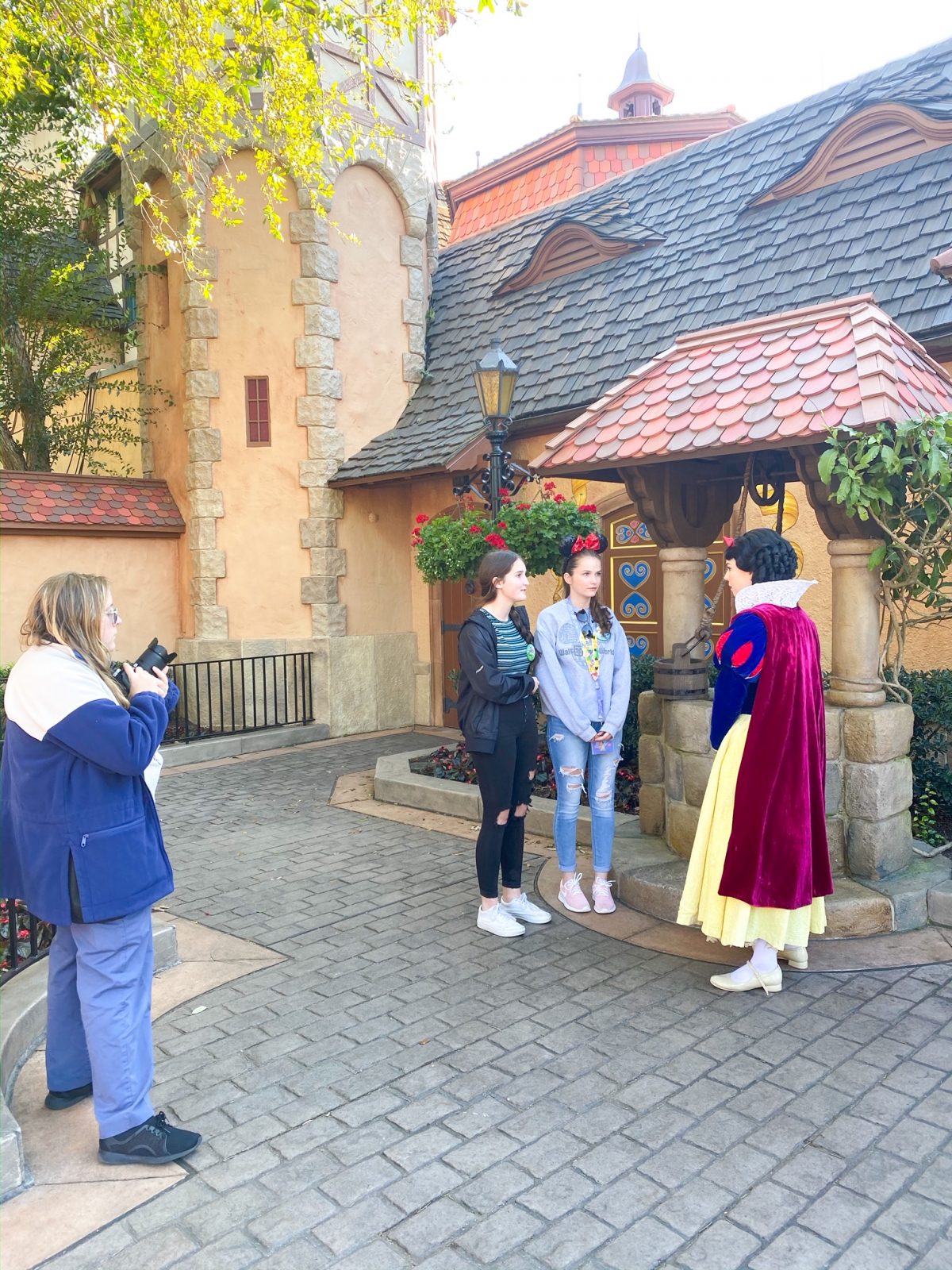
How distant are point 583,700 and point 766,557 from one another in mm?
1197

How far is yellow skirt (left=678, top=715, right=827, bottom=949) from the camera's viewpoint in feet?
12.4

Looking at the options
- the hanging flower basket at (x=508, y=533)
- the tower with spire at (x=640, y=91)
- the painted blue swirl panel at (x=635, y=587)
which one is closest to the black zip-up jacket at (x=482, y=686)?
the hanging flower basket at (x=508, y=533)

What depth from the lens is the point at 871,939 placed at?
168 inches

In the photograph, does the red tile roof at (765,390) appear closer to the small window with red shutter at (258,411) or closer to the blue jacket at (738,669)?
the blue jacket at (738,669)

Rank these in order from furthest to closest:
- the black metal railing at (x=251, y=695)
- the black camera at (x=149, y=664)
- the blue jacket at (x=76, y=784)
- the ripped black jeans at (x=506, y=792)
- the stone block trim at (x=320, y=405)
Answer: the black metal railing at (x=251, y=695) → the stone block trim at (x=320, y=405) → the ripped black jeans at (x=506, y=792) → the black camera at (x=149, y=664) → the blue jacket at (x=76, y=784)

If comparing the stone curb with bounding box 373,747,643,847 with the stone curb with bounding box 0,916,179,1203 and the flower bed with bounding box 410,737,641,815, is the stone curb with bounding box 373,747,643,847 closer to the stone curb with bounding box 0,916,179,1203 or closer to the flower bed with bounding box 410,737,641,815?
the flower bed with bounding box 410,737,641,815

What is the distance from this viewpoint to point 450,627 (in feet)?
37.2

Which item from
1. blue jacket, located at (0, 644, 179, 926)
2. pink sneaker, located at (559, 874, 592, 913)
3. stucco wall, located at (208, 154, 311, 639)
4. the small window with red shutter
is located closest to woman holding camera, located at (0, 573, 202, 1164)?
blue jacket, located at (0, 644, 179, 926)

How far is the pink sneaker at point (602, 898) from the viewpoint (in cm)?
471

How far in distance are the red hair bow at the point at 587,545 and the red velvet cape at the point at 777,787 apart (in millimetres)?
1148

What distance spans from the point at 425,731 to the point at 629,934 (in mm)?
6913

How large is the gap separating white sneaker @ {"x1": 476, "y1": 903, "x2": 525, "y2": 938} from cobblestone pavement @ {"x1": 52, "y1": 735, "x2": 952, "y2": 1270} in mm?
95

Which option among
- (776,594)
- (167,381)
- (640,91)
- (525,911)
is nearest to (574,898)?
(525,911)

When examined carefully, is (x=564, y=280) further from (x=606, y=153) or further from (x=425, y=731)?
(x=606, y=153)
